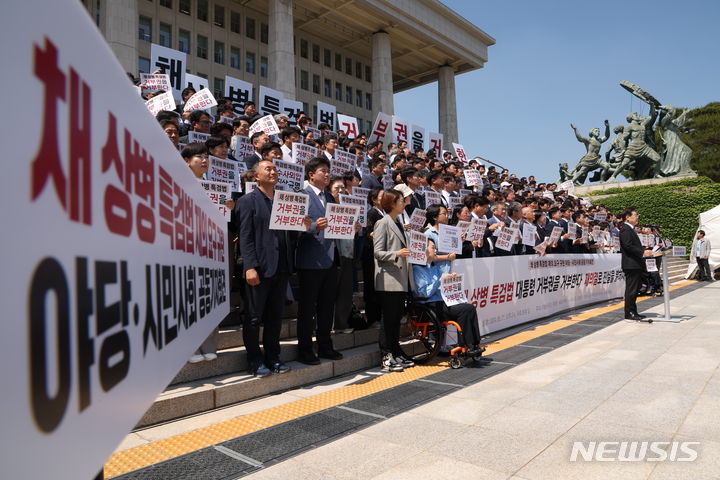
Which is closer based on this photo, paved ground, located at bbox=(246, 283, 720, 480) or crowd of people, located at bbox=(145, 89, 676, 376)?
paved ground, located at bbox=(246, 283, 720, 480)

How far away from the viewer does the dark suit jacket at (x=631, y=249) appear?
842 cm

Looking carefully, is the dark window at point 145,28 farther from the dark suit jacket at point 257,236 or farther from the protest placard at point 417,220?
the dark suit jacket at point 257,236

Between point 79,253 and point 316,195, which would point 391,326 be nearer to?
point 316,195

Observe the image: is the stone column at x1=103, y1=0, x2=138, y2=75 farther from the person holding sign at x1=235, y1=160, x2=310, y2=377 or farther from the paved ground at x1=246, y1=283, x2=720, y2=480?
the paved ground at x1=246, y1=283, x2=720, y2=480

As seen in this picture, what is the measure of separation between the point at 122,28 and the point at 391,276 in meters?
20.3

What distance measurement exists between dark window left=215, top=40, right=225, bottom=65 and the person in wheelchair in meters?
31.0

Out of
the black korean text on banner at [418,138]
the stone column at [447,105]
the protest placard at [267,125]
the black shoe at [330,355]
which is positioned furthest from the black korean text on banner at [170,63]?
the stone column at [447,105]

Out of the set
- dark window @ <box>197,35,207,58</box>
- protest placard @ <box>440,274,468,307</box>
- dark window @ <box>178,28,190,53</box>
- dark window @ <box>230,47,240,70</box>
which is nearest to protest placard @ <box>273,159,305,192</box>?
protest placard @ <box>440,274,468,307</box>

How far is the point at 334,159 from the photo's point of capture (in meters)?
7.85

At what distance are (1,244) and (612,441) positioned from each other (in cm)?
362

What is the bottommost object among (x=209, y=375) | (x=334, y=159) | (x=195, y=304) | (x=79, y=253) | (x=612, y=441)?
(x=612, y=441)

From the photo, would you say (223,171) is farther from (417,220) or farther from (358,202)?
(417,220)

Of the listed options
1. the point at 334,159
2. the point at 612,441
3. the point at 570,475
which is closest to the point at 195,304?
the point at 570,475

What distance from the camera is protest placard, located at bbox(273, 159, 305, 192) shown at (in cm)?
588
